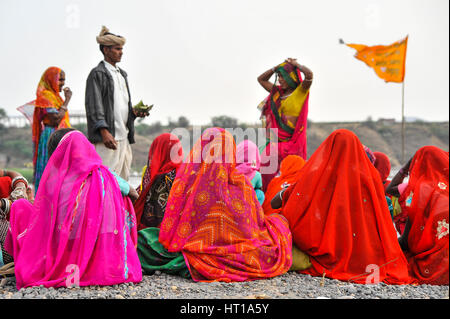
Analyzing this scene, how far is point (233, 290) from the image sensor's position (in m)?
3.46

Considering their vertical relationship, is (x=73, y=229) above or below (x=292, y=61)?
below

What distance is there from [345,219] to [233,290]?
1131mm

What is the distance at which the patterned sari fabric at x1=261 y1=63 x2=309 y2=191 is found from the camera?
21.0 ft

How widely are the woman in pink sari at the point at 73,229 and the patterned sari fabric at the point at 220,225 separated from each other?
478 mm

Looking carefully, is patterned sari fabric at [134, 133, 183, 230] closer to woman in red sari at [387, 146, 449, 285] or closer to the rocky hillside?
woman in red sari at [387, 146, 449, 285]

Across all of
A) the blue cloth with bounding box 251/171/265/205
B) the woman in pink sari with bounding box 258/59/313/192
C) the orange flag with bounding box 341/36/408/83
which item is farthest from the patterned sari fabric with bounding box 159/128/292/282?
the orange flag with bounding box 341/36/408/83

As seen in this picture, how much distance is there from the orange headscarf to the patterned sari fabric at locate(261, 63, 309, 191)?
118 inches

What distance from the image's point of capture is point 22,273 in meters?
3.39

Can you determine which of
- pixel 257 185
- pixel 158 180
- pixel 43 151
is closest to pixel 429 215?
pixel 257 185

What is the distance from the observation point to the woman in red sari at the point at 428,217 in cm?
387

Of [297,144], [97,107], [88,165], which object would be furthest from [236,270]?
[297,144]

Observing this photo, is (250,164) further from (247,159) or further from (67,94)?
(67,94)

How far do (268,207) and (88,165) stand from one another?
2.27 m

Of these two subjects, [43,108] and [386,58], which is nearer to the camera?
[43,108]
